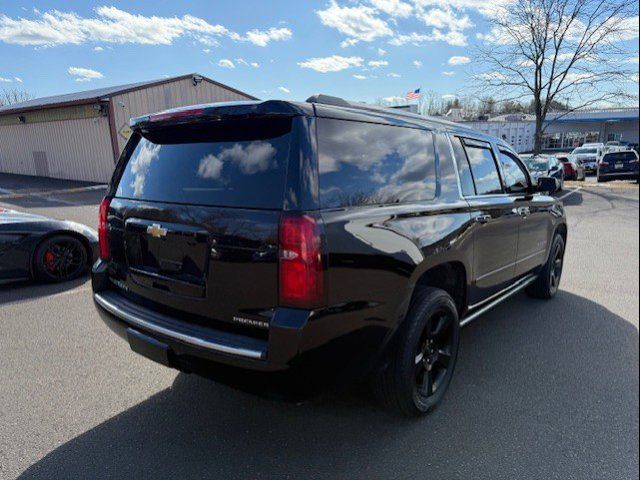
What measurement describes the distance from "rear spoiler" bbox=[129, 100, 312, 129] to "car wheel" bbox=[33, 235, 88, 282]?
370cm

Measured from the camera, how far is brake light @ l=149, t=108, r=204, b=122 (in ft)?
8.21

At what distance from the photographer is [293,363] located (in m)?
→ 2.10

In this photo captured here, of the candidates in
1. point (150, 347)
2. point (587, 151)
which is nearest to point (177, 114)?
point (150, 347)

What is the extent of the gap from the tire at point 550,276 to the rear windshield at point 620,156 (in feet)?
55.6

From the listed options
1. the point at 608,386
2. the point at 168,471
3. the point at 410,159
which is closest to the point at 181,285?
the point at 168,471

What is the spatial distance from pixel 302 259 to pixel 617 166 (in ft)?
70.0

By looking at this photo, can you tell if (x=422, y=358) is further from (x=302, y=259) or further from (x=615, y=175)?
(x=615, y=175)

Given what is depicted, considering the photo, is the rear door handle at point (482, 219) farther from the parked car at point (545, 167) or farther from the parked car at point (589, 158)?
the parked car at point (589, 158)

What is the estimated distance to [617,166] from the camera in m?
19.0

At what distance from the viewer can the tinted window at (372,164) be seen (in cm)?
229

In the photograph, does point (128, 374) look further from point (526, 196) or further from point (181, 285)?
point (526, 196)

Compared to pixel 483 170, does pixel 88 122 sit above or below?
above

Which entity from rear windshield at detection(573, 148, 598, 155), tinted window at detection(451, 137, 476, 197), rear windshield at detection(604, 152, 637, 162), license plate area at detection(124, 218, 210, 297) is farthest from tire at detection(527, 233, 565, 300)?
rear windshield at detection(573, 148, 598, 155)

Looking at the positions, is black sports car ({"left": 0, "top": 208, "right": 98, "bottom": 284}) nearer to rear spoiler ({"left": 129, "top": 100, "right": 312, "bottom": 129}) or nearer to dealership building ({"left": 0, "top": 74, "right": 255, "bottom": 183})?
rear spoiler ({"left": 129, "top": 100, "right": 312, "bottom": 129})
